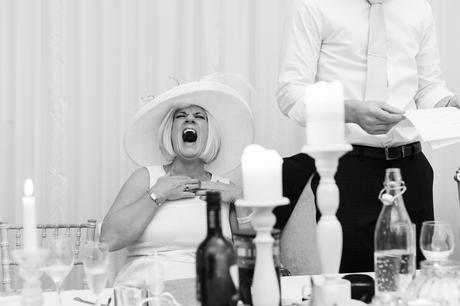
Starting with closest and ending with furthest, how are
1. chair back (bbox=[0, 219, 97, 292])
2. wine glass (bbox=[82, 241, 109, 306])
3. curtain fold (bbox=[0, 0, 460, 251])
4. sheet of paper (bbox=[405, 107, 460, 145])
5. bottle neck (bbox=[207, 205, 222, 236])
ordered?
bottle neck (bbox=[207, 205, 222, 236]), wine glass (bbox=[82, 241, 109, 306]), sheet of paper (bbox=[405, 107, 460, 145]), chair back (bbox=[0, 219, 97, 292]), curtain fold (bbox=[0, 0, 460, 251])

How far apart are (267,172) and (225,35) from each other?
1.71 m

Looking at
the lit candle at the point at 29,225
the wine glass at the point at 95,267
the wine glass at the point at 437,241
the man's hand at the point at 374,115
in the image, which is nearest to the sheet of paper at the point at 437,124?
the man's hand at the point at 374,115

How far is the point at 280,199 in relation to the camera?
104 cm

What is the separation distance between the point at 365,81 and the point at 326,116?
1.15m

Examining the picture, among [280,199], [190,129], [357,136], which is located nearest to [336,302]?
[280,199]

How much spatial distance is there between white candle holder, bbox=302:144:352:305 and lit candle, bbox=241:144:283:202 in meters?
0.07

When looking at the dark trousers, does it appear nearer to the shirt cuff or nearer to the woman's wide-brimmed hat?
the shirt cuff

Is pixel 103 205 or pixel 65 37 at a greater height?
pixel 65 37

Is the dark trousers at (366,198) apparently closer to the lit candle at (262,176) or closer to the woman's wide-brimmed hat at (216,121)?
the woman's wide-brimmed hat at (216,121)

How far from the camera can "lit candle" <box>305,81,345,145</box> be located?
1065 millimetres

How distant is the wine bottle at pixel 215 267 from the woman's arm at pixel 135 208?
1178mm

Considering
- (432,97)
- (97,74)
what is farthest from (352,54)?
(97,74)

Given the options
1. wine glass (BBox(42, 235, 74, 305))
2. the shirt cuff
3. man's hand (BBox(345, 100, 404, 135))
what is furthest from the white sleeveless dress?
wine glass (BBox(42, 235, 74, 305))

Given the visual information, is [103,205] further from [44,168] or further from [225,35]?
[225,35]
